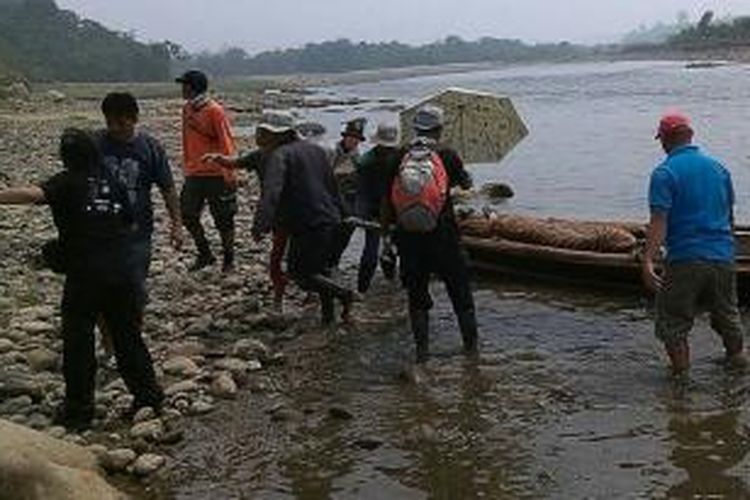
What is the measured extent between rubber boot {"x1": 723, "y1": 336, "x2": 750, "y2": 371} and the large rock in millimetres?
4459

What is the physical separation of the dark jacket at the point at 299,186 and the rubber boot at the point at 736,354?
10.4 feet

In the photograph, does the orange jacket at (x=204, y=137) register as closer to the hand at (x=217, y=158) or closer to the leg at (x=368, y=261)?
the hand at (x=217, y=158)

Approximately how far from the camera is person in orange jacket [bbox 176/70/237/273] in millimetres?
10992

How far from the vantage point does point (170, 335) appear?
385 inches

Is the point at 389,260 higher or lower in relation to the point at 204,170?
lower

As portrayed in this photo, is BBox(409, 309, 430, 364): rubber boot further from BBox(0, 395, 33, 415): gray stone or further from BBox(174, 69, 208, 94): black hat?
BBox(174, 69, 208, 94): black hat

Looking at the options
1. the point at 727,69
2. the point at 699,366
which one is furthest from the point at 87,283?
the point at 727,69

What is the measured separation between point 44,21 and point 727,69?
82131mm

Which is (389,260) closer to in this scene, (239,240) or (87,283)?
(239,240)

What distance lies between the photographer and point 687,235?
766 centimetres

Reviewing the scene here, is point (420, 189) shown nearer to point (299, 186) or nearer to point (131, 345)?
point (299, 186)

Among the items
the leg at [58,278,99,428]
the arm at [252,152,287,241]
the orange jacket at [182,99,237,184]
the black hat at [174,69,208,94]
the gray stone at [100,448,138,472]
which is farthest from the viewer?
the orange jacket at [182,99,237,184]

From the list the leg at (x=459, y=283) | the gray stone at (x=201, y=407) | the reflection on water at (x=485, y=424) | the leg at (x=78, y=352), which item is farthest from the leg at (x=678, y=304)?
the leg at (x=78, y=352)

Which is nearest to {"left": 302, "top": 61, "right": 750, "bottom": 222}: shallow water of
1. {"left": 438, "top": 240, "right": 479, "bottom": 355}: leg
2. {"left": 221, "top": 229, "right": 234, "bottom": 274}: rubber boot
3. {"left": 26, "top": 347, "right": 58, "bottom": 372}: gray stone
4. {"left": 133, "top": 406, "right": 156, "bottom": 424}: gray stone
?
{"left": 221, "top": 229, "right": 234, "bottom": 274}: rubber boot
